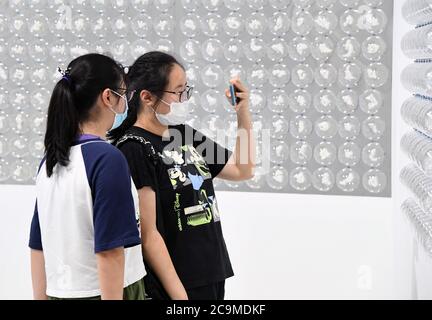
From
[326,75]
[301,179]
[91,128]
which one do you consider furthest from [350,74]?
[91,128]

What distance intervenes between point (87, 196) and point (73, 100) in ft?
0.88

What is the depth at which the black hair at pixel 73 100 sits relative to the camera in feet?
5.87

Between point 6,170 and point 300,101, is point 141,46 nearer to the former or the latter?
point 300,101

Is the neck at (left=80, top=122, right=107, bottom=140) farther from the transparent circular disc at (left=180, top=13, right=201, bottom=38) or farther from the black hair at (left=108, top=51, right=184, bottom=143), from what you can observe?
the transparent circular disc at (left=180, top=13, right=201, bottom=38)

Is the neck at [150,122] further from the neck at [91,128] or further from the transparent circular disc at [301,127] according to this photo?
the transparent circular disc at [301,127]

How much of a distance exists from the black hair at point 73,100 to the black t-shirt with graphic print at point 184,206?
27 cm

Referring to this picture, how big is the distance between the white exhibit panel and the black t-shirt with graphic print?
4.06ft

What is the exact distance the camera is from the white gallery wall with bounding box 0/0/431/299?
3309mm

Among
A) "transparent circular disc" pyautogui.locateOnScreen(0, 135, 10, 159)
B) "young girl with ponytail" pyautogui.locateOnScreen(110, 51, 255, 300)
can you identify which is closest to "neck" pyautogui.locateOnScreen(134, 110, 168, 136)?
"young girl with ponytail" pyautogui.locateOnScreen(110, 51, 255, 300)

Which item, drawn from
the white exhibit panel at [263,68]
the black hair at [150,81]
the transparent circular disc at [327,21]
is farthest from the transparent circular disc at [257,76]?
the black hair at [150,81]

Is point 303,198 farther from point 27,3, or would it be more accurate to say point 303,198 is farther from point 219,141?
point 27,3

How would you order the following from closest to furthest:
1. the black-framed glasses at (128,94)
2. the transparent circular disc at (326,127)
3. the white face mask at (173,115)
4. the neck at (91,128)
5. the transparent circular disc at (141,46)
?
the neck at (91,128), the black-framed glasses at (128,94), the white face mask at (173,115), the transparent circular disc at (326,127), the transparent circular disc at (141,46)
